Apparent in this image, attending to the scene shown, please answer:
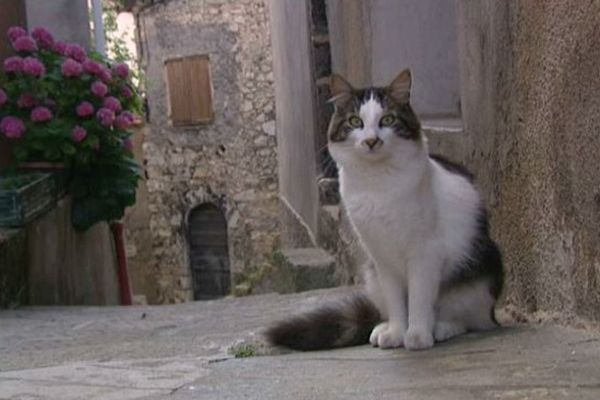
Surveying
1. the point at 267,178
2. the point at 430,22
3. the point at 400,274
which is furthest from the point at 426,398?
the point at 267,178

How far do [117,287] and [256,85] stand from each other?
902 centimetres

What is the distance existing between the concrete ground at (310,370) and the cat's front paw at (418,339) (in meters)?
0.03

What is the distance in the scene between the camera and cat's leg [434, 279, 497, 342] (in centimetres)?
339

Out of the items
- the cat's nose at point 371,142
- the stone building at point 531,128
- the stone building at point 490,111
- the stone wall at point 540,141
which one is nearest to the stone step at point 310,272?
the stone building at point 490,111

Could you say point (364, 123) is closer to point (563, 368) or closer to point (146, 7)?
point (563, 368)

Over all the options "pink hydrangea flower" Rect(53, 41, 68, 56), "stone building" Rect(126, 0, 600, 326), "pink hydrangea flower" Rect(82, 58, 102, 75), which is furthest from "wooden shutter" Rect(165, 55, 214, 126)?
"pink hydrangea flower" Rect(82, 58, 102, 75)

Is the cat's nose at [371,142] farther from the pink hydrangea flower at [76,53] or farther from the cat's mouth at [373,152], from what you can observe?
Result: the pink hydrangea flower at [76,53]

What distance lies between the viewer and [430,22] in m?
5.84

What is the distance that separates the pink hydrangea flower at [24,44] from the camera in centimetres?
762

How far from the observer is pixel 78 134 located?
7434 millimetres

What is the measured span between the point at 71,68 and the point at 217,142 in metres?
11.2

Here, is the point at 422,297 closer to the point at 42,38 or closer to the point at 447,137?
the point at 447,137

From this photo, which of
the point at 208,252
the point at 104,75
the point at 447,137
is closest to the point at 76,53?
the point at 104,75

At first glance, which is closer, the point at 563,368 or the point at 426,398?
the point at 426,398
